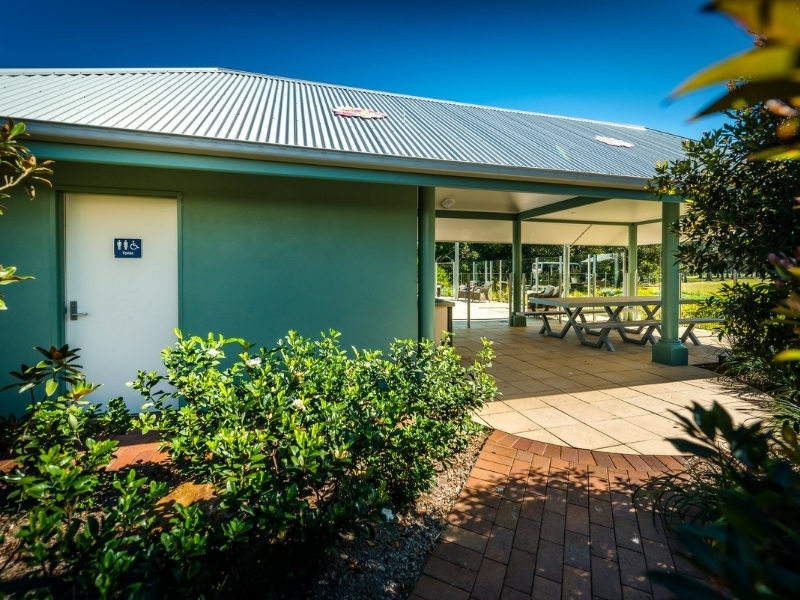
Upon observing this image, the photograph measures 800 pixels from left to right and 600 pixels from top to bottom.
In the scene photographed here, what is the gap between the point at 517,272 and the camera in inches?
445

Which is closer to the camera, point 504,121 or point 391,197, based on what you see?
point 391,197

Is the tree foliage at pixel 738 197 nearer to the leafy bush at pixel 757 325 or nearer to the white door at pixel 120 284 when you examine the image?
the leafy bush at pixel 757 325

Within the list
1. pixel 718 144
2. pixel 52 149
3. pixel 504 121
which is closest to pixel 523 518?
pixel 718 144

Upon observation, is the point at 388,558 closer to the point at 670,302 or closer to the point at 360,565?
the point at 360,565

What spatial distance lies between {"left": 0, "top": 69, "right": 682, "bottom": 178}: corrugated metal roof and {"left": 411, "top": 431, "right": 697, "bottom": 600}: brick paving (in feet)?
11.2

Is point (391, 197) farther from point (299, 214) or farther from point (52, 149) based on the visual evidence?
point (52, 149)

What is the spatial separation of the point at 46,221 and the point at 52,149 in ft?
2.73

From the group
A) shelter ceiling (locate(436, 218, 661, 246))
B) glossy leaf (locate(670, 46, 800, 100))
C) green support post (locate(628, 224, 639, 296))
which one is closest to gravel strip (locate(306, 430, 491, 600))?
glossy leaf (locate(670, 46, 800, 100))

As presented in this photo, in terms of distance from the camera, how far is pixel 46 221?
4.01 m

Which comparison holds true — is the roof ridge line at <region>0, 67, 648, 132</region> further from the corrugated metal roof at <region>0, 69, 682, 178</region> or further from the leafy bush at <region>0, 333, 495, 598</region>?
the leafy bush at <region>0, 333, 495, 598</region>

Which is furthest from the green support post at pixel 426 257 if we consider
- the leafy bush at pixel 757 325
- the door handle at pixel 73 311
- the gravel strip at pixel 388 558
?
the door handle at pixel 73 311

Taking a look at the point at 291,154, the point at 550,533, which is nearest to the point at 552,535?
the point at 550,533

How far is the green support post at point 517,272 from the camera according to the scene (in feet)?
36.2

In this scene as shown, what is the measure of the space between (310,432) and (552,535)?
5.29 feet
